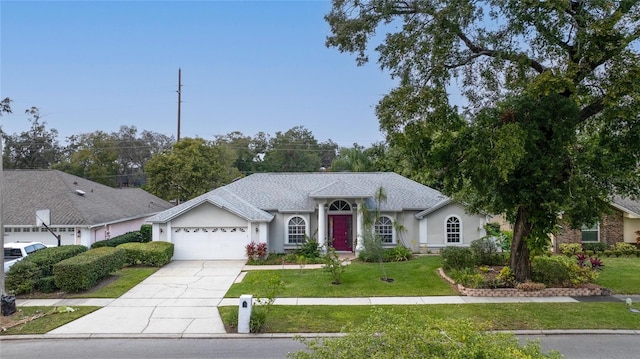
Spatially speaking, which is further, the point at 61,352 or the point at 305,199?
the point at 305,199

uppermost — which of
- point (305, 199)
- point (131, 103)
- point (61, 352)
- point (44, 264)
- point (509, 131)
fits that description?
point (131, 103)

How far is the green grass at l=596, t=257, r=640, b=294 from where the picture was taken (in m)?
13.6

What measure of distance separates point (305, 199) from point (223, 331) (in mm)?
13187

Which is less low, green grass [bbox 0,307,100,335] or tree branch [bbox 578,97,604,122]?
tree branch [bbox 578,97,604,122]

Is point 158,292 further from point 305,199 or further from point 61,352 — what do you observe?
point 305,199

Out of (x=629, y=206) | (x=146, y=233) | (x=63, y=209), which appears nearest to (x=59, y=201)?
(x=63, y=209)

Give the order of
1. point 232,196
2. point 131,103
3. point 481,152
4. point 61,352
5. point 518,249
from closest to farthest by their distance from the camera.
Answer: point 61,352 → point 481,152 → point 518,249 → point 232,196 → point 131,103

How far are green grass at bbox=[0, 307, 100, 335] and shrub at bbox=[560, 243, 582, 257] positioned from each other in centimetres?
2142

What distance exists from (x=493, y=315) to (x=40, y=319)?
12.4 meters

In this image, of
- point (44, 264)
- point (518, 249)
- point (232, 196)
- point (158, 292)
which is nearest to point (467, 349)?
point (518, 249)

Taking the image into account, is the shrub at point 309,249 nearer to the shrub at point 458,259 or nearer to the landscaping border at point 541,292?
the shrub at point 458,259

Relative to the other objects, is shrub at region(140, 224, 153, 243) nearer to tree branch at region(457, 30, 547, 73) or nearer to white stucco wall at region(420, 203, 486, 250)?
white stucco wall at region(420, 203, 486, 250)

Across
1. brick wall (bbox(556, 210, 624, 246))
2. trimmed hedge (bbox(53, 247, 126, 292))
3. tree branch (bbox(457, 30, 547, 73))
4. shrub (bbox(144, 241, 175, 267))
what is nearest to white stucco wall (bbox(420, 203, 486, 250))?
brick wall (bbox(556, 210, 624, 246))

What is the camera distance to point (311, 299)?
1255 cm
